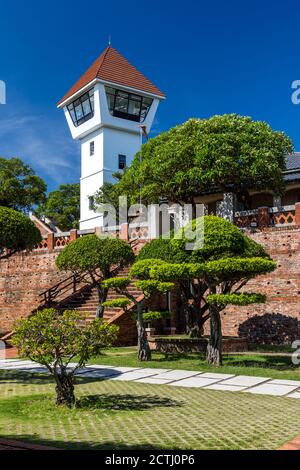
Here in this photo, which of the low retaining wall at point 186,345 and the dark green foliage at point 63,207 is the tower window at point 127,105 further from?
the low retaining wall at point 186,345

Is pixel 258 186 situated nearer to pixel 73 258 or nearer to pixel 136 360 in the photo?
pixel 73 258

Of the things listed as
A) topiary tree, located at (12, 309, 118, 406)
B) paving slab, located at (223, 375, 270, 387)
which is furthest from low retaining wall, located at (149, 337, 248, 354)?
topiary tree, located at (12, 309, 118, 406)

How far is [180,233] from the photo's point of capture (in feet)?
41.2

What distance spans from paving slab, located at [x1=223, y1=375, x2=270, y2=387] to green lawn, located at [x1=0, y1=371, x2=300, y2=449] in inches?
37.3

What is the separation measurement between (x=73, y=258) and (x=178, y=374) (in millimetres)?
6169

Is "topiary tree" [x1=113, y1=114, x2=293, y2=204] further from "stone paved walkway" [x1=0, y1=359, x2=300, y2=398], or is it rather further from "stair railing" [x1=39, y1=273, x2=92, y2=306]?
"stone paved walkway" [x1=0, y1=359, x2=300, y2=398]

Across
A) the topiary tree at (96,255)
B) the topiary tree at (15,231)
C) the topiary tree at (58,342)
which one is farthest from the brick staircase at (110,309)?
the topiary tree at (58,342)

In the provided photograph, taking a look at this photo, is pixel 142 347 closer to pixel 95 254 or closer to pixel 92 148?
pixel 95 254

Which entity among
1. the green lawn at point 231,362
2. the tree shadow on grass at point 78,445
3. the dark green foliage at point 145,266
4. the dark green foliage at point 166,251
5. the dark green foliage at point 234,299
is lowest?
the green lawn at point 231,362

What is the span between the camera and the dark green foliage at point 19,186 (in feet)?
117

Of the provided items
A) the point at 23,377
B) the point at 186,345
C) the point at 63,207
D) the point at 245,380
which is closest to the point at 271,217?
the point at 186,345

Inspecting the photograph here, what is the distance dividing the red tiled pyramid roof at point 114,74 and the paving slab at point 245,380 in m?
31.6

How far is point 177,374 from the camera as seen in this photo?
35.7 feet

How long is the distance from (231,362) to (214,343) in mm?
888
